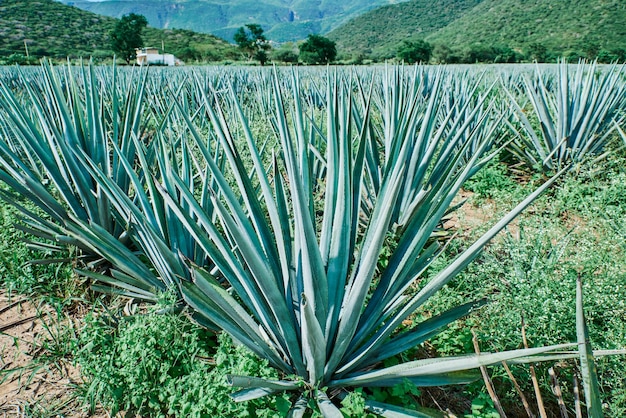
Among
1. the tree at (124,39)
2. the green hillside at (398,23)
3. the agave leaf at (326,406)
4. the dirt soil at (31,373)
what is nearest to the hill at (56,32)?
the tree at (124,39)

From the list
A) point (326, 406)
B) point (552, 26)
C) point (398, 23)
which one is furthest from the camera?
point (398, 23)

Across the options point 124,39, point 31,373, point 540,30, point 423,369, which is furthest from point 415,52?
point 31,373

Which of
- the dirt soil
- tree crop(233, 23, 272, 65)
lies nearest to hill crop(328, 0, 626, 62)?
tree crop(233, 23, 272, 65)

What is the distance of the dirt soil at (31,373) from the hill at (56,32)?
154ft

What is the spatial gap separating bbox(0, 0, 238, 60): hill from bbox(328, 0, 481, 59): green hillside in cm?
4661

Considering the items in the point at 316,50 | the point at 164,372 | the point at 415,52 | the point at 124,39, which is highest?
the point at 316,50

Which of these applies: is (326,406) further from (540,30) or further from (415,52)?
(540,30)

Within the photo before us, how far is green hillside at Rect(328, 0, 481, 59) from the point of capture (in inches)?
3371

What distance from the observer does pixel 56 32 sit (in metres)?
48.2

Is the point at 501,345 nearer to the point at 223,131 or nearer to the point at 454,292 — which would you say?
the point at 454,292

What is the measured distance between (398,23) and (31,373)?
103 m

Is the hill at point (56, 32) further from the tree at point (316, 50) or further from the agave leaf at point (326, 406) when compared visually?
the agave leaf at point (326, 406)

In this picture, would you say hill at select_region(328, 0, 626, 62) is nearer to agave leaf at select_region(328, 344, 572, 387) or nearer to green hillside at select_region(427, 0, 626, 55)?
green hillside at select_region(427, 0, 626, 55)

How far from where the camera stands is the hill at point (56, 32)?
1670 inches
